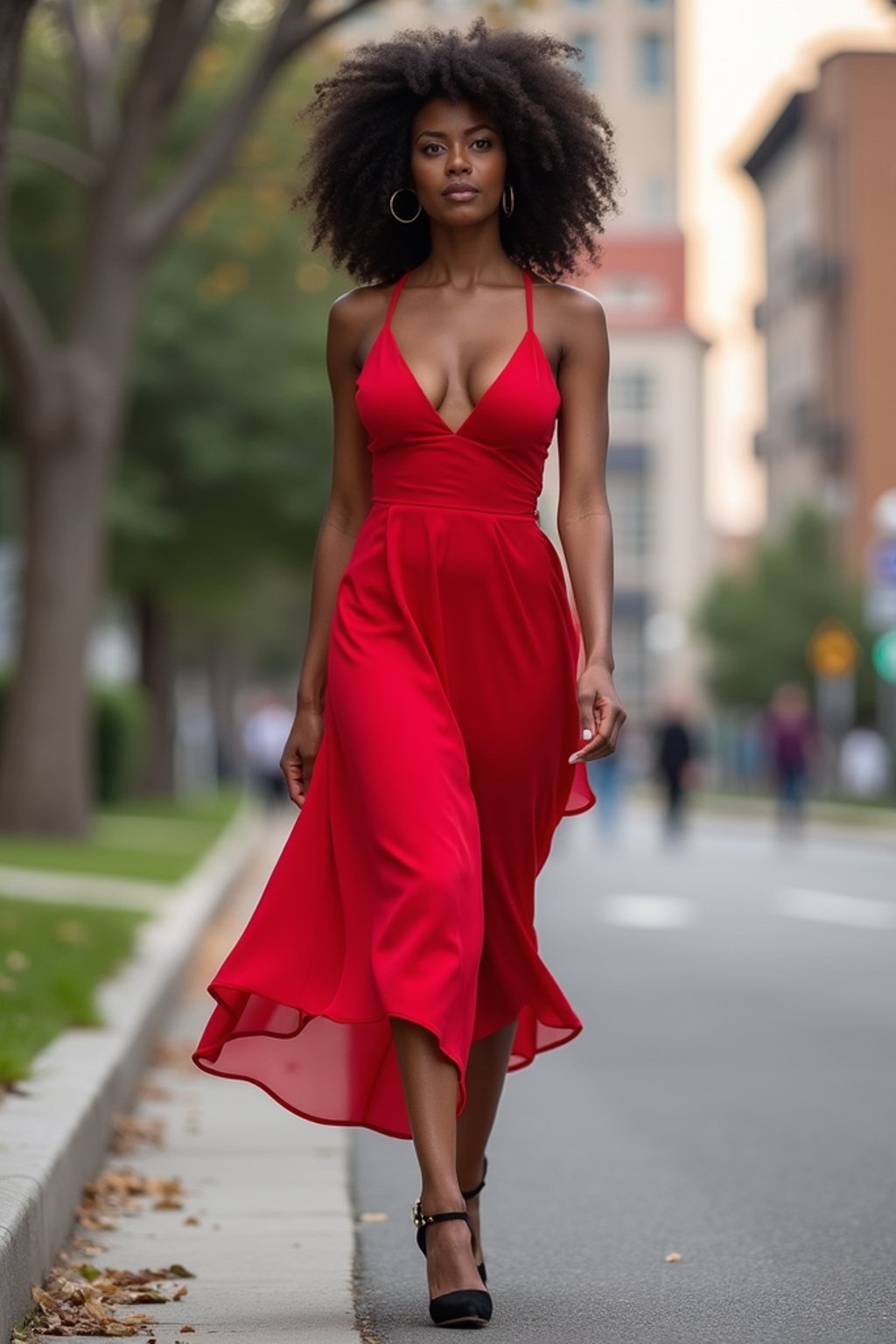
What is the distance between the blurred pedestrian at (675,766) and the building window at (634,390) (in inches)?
2448

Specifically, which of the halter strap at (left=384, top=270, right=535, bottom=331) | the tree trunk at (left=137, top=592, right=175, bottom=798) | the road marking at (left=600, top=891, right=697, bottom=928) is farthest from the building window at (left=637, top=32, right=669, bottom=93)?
the halter strap at (left=384, top=270, right=535, bottom=331)

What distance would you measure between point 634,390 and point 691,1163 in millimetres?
86016

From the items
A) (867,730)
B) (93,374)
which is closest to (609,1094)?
(93,374)

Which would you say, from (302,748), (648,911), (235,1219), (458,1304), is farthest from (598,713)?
(648,911)

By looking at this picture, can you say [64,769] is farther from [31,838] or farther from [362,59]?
[362,59]

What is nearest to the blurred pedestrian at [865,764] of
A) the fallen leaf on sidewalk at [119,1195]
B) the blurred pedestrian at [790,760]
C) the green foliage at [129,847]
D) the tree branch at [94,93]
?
the blurred pedestrian at [790,760]

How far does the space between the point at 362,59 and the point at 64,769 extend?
15.3 metres

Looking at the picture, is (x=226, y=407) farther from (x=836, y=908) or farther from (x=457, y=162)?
(x=457, y=162)

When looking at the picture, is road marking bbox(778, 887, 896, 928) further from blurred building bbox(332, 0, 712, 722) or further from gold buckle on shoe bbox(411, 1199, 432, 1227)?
blurred building bbox(332, 0, 712, 722)

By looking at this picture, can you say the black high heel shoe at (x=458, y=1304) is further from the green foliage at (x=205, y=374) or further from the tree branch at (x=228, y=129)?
the green foliage at (x=205, y=374)

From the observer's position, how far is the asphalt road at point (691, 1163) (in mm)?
5016

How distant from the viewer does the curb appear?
4801mm

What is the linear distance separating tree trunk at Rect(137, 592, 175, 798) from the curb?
25.6 m

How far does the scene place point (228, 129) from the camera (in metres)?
17.9
